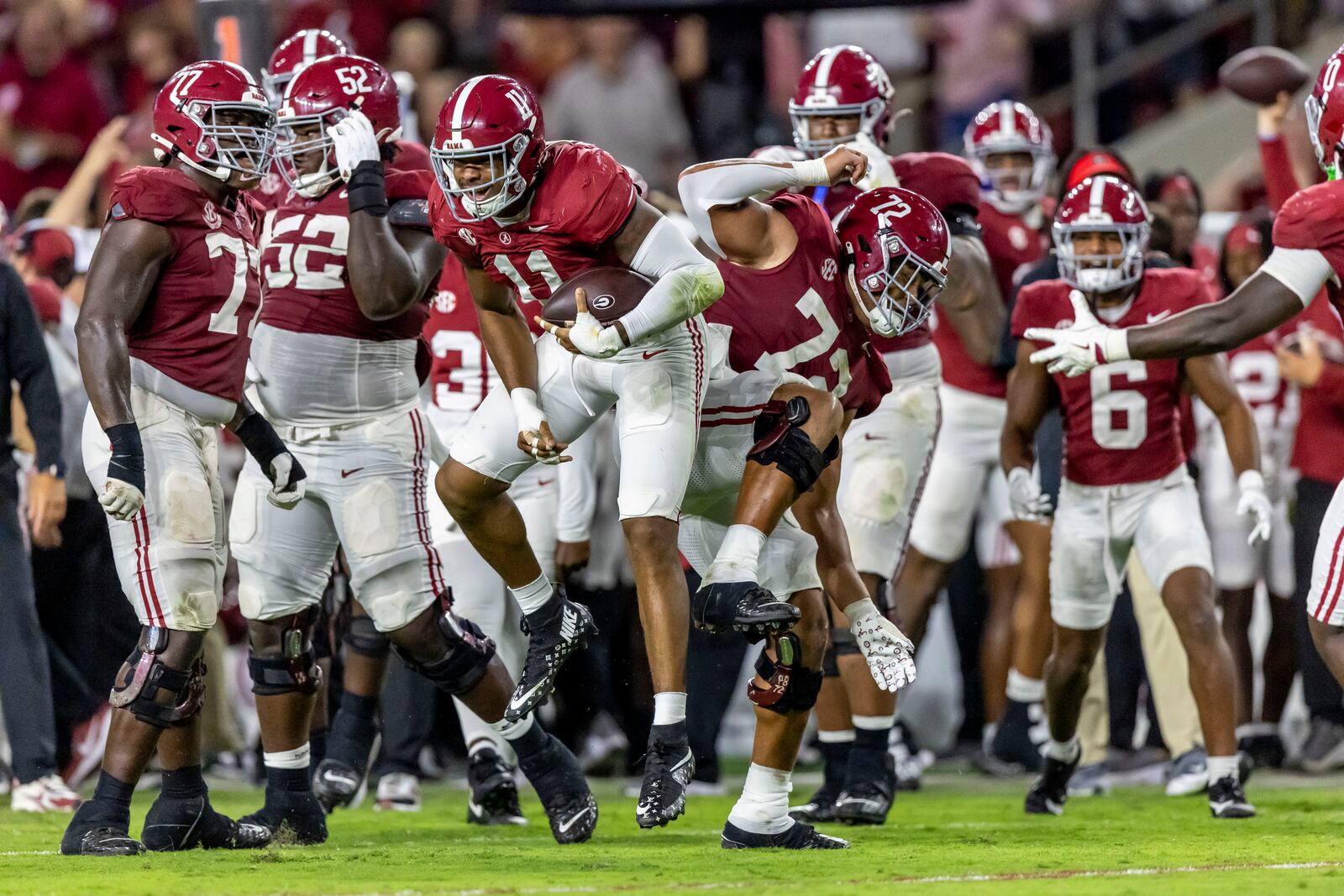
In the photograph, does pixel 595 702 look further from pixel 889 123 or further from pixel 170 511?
pixel 170 511

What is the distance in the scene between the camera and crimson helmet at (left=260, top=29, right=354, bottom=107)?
659cm

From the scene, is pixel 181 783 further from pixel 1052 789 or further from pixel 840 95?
pixel 840 95

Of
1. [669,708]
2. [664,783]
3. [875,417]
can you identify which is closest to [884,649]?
[669,708]

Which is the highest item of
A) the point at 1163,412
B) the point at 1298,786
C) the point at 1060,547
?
the point at 1163,412

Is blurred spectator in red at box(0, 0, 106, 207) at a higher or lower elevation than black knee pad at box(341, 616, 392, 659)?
higher

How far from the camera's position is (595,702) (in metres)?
8.48

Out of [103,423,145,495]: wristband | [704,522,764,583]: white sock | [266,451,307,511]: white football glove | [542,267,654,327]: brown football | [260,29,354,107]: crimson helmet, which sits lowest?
[704,522,764,583]: white sock

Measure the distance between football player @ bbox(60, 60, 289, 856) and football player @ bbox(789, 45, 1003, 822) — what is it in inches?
82.0

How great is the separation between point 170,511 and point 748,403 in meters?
1.64

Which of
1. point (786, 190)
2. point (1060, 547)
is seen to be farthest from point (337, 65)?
point (1060, 547)

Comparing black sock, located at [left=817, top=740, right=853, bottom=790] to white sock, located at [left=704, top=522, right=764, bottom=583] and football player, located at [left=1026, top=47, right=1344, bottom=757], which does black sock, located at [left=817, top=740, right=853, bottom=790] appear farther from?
football player, located at [left=1026, top=47, right=1344, bottom=757]

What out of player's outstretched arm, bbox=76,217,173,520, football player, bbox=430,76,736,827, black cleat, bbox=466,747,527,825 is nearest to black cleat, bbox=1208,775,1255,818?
football player, bbox=430,76,736,827

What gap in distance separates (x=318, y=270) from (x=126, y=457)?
111 cm

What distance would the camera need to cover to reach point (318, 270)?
6062mm
